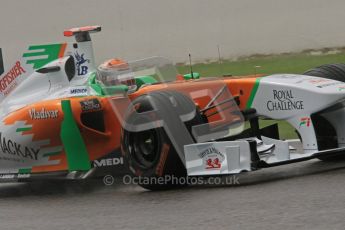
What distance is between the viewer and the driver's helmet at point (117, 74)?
309 inches

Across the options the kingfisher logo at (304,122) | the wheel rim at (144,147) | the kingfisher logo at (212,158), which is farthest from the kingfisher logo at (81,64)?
the kingfisher logo at (304,122)

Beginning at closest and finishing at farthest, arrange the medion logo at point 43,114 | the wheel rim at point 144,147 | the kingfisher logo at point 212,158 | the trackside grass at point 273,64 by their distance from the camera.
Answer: the kingfisher logo at point 212,158 → the wheel rim at point 144,147 → the medion logo at point 43,114 → the trackside grass at point 273,64

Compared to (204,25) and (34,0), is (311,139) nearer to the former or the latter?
(204,25)

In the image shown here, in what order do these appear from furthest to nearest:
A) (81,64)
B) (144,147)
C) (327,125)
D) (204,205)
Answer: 1. (81,64)
2. (327,125)
3. (144,147)
4. (204,205)

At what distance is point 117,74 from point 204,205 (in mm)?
2373

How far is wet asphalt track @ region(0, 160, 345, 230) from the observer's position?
5195mm

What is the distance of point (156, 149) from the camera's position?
682 centimetres

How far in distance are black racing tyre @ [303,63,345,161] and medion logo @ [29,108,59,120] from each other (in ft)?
7.60

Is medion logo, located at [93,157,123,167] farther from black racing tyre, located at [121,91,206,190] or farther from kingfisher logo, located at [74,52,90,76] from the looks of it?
kingfisher logo, located at [74,52,90,76]

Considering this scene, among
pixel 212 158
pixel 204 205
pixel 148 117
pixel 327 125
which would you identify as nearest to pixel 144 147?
pixel 148 117

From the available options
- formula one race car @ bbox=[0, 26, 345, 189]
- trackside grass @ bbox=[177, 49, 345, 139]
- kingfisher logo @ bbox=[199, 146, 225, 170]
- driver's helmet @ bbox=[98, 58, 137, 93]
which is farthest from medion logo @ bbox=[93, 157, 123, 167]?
trackside grass @ bbox=[177, 49, 345, 139]

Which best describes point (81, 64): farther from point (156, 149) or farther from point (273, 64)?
point (273, 64)

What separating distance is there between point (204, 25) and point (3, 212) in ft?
47.4

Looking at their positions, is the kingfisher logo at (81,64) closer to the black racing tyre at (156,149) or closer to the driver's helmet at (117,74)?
the driver's helmet at (117,74)
